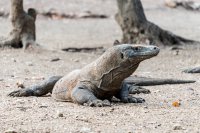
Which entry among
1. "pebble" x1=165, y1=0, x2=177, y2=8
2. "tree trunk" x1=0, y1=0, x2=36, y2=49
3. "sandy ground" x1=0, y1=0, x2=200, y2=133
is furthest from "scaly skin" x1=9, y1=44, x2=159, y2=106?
"pebble" x1=165, y1=0, x2=177, y2=8

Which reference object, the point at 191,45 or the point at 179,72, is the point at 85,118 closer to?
the point at 179,72

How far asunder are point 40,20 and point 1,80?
11008 mm

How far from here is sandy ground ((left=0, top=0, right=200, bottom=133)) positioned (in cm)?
531

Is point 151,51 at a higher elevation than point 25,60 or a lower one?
higher

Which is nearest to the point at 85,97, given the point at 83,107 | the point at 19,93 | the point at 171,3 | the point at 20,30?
the point at 83,107

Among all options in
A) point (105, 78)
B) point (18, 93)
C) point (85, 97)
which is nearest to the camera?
point (85, 97)

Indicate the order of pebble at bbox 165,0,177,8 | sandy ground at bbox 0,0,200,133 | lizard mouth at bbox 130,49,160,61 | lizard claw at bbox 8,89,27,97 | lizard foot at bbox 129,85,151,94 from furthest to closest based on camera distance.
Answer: pebble at bbox 165,0,177,8
lizard foot at bbox 129,85,151,94
lizard claw at bbox 8,89,27,97
lizard mouth at bbox 130,49,160,61
sandy ground at bbox 0,0,200,133

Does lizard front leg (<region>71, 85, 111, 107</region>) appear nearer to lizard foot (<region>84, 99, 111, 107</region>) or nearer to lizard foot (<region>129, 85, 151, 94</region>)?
lizard foot (<region>84, 99, 111, 107</region>)

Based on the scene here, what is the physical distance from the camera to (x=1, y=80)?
834cm

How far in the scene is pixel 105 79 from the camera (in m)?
6.38

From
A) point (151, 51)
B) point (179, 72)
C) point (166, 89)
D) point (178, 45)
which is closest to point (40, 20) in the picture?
point (178, 45)

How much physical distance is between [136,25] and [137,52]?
20.8 feet

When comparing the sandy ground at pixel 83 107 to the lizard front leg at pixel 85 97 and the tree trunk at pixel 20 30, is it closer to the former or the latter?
the lizard front leg at pixel 85 97

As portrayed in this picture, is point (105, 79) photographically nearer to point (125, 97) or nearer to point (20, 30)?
point (125, 97)
